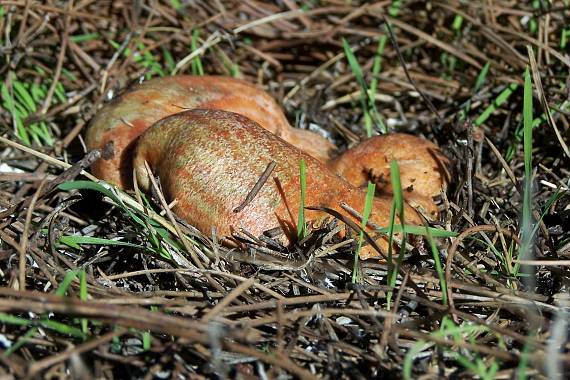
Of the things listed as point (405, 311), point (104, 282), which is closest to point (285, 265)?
point (405, 311)

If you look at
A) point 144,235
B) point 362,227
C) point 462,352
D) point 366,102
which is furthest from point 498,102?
point 144,235

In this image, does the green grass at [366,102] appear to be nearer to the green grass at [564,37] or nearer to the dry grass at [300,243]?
the dry grass at [300,243]

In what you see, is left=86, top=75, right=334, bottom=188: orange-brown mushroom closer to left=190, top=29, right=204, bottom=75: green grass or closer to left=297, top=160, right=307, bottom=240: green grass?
left=190, top=29, right=204, bottom=75: green grass

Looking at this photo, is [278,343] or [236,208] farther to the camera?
[236,208]

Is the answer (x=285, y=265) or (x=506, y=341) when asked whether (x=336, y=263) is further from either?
(x=506, y=341)

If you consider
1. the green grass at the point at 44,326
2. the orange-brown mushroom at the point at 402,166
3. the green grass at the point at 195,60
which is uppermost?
the green grass at the point at 195,60

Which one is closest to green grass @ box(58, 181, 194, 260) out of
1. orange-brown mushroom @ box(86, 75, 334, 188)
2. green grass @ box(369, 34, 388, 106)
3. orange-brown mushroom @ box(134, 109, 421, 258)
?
orange-brown mushroom @ box(134, 109, 421, 258)

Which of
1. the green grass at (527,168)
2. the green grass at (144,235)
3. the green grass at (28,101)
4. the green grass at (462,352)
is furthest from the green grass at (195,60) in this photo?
the green grass at (462,352)

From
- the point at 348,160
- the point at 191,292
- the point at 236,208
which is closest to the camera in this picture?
the point at 191,292
